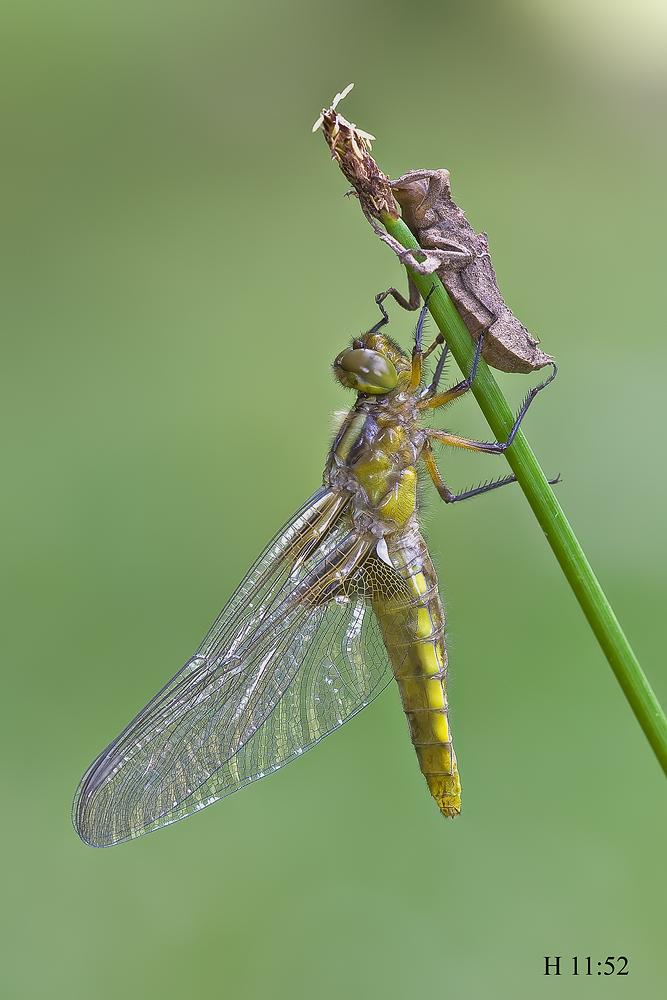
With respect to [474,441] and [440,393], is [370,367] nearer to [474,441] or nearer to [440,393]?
[440,393]

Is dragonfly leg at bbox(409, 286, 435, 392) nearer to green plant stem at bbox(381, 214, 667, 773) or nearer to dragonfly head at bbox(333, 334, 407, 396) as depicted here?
dragonfly head at bbox(333, 334, 407, 396)

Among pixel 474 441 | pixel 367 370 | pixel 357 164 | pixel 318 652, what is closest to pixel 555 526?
pixel 357 164

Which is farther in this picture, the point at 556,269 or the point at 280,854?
the point at 556,269

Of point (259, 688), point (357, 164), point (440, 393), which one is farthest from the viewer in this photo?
point (259, 688)

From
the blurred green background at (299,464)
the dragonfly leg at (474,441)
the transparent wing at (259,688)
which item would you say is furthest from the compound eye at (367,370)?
the blurred green background at (299,464)

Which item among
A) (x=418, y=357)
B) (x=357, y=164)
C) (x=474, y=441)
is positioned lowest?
(x=474, y=441)

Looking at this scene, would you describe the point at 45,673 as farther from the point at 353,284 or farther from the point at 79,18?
the point at 79,18

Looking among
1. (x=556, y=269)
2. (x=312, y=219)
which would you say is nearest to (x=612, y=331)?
(x=556, y=269)

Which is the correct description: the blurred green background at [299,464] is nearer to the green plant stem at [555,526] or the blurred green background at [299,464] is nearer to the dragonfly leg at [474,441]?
the dragonfly leg at [474,441]
